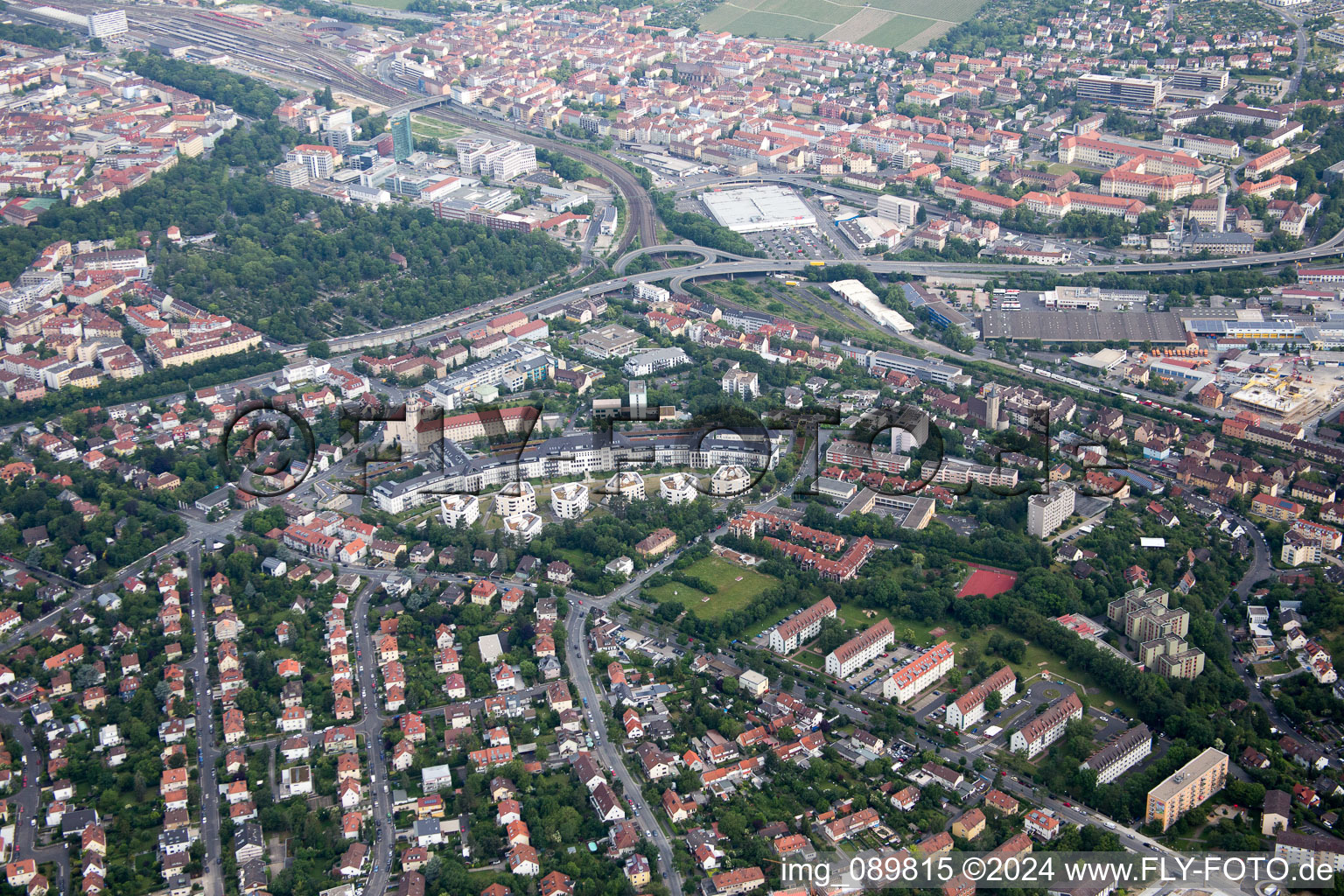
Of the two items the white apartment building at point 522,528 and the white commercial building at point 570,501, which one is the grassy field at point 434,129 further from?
the white apartment building at point 522,528

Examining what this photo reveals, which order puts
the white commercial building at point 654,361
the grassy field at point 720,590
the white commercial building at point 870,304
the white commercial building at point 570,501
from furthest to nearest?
the white commercial building at point 870,304
the white commercial building at point 654,361
the white commercial building at point 570,501
the grassy field at point 720,590

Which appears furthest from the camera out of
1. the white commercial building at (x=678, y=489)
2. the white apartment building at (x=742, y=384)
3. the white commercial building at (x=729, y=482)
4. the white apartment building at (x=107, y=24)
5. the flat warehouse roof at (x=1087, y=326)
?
the white apartment building at (x=107, y=24)

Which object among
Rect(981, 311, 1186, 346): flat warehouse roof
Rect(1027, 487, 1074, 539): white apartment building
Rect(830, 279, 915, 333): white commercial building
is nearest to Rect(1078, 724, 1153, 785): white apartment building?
Rect(1027, 487, 1074, 539): white apartment building

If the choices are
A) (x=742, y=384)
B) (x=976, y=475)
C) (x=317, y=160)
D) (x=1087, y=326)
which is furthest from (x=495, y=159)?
(x=976, y=475)

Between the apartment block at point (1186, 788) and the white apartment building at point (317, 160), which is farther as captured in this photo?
the white apartment building at point (317, 160)

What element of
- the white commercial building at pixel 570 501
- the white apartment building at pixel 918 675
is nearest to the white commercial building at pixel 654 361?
the white commercial building at pixel 570 501

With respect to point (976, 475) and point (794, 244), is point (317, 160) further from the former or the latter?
point (976, 475)

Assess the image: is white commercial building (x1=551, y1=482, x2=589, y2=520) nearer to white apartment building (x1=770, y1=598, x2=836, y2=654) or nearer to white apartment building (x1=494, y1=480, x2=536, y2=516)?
white apartment building (x1=494, y1=480, x2=536, y2=516)
